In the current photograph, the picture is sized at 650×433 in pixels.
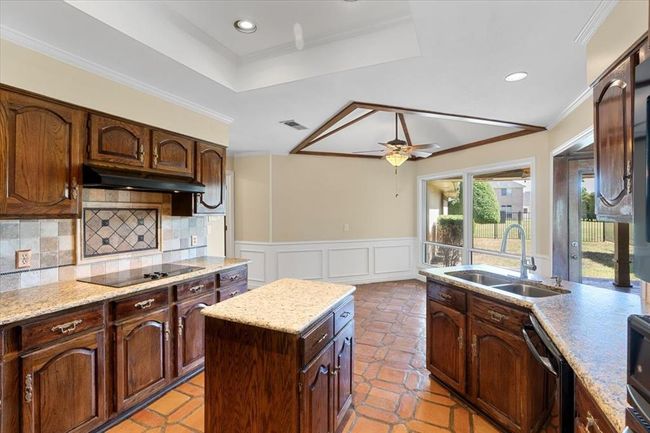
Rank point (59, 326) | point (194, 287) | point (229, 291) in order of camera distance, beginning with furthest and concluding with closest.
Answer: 1. point (229, 291)
2. point (194, 287)
3. point (59, 326)

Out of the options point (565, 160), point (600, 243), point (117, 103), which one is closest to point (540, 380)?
point (600, 243)

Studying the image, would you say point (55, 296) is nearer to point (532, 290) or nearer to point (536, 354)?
point (536, 354)

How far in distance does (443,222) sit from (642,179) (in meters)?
5.23

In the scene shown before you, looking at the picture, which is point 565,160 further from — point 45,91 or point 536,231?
point 45,91

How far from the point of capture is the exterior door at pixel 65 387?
1692mm

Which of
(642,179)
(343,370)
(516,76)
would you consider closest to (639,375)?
(642,179)

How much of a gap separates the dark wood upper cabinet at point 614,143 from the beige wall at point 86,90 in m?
3.20

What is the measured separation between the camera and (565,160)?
3.64m

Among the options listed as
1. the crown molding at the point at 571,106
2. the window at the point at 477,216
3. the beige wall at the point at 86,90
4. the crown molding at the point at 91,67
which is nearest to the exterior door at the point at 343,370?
the beige wall at the point at 86,90

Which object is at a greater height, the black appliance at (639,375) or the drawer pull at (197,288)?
the black appliance at (639,375)

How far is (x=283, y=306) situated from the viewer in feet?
5.96

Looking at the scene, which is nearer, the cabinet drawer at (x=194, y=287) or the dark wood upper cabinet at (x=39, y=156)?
the dark wood upper cabinet at (x=39, y=156)

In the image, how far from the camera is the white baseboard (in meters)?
5.47

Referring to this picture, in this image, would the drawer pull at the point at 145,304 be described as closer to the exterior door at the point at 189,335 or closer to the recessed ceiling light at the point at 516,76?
the exterior door at the point at 189,335
